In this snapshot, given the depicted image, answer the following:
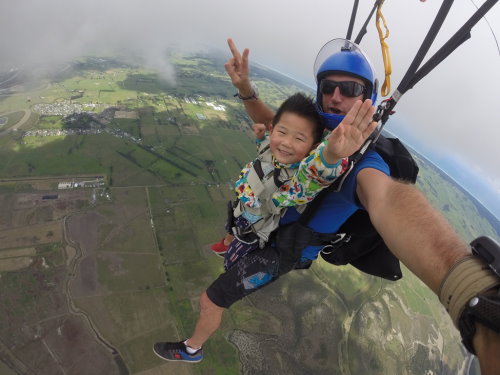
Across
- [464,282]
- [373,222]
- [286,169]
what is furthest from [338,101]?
[464,282]

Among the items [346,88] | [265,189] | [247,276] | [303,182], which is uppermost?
[346,88]

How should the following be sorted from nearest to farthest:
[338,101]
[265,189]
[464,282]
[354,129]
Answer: [464,282]
[354,129]
[338,101]
[265,189]

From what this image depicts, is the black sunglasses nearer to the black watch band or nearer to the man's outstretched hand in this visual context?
the man's outstretched hand

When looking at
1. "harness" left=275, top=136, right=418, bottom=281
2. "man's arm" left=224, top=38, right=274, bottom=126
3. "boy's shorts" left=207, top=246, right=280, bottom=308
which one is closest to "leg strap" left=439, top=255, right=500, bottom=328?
"harness" left=275, top=136, right=418, bottom=281

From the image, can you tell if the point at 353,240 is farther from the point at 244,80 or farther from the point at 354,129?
the point at 244,80

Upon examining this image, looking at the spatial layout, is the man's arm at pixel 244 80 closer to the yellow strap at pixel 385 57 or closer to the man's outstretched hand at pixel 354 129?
the yellow strap at pixel 385 57

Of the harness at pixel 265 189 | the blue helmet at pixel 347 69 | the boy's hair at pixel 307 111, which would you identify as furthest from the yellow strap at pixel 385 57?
the harness at pixel 265 189

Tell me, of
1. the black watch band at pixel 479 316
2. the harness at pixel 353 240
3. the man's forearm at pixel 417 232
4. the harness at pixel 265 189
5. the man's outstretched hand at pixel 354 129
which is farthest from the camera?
the harness at pixel 265 189
